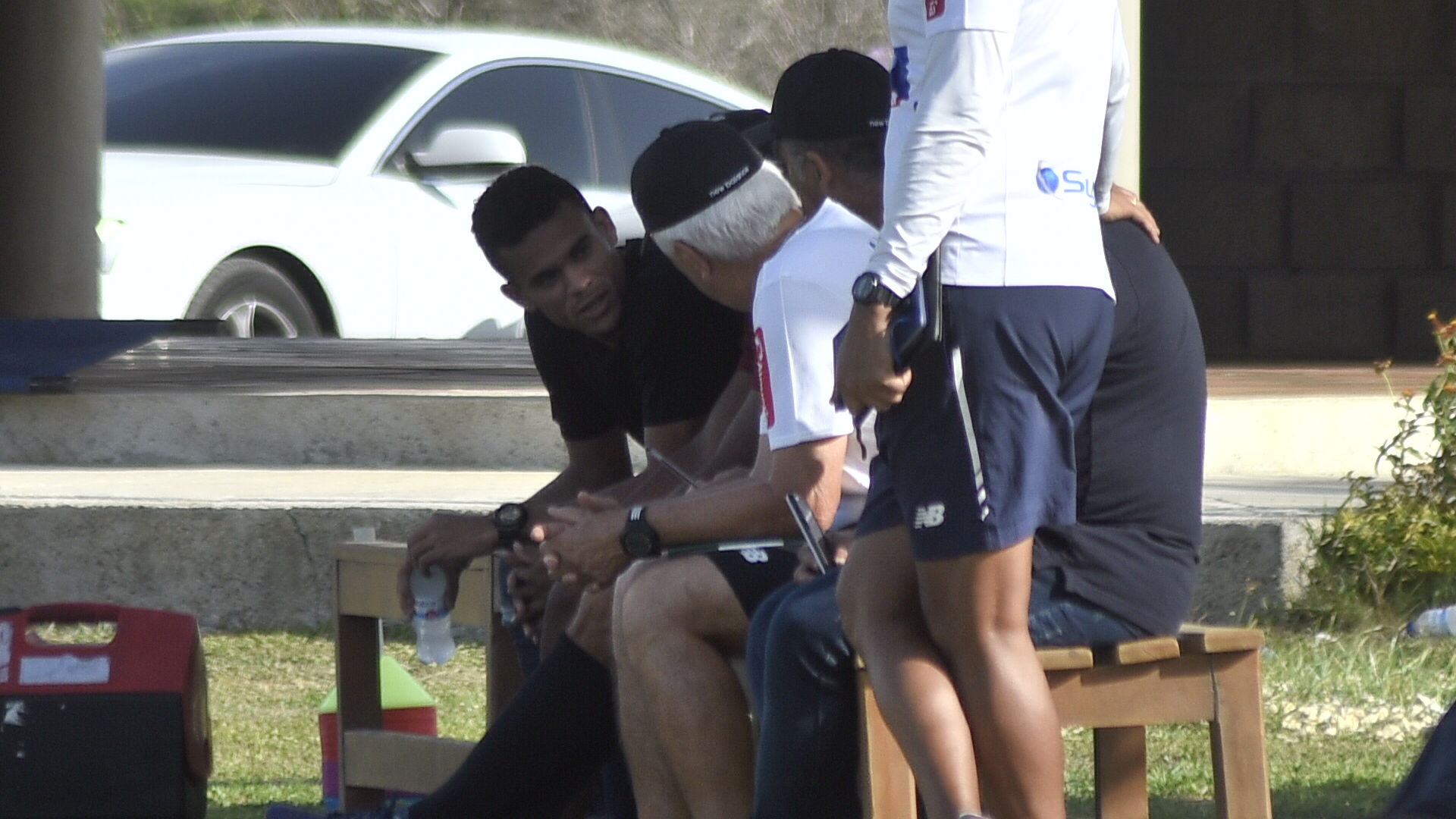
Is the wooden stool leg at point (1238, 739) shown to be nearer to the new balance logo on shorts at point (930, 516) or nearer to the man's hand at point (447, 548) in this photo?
the new balance logo on shorts at point (930, 516)

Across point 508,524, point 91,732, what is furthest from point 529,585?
point 91,732

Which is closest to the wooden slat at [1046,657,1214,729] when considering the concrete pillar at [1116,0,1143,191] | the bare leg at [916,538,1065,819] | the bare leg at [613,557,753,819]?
the bare leg at [916,538,1065,819]

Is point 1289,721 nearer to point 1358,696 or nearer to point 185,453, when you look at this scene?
point 1358,696

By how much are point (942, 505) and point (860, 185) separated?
581mm

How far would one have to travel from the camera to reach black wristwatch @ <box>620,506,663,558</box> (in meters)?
3.31

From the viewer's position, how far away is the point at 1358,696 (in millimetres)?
4809

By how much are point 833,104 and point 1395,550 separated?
2618 mm

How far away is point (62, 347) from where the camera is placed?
255 inches

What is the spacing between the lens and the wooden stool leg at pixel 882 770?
296 cm

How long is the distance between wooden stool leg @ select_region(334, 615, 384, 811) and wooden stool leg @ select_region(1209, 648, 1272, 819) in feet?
5.32

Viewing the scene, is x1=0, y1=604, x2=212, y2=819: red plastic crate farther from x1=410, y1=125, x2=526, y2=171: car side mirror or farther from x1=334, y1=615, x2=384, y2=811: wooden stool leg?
x1=410, y1=125, x2=526, y2=171: car side mirror

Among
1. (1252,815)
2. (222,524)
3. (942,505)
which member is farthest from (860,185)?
(222,524)

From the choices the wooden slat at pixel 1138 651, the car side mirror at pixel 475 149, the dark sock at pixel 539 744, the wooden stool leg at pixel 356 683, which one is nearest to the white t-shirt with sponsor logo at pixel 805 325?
the wooden slat at pixel 1138 651

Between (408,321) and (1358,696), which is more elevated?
(408,321)
